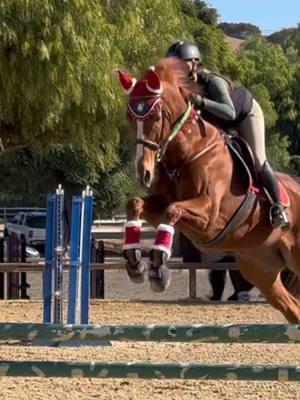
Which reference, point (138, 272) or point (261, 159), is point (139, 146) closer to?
point (138, 272)

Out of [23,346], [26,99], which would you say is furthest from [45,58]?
[23,346]

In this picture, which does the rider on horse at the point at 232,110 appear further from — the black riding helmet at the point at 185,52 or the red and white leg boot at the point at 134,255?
the red and white leg boot at the point at 134,255

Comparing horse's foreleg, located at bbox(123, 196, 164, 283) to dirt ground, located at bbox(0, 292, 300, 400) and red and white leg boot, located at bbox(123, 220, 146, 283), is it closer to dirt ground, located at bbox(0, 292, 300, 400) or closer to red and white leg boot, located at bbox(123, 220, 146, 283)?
red and white leg boot, located at bbox(123, 220, 146, 283)

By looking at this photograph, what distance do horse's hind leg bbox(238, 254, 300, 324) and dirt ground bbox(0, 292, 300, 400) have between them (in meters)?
0.74

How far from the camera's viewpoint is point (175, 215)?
6.47 meters

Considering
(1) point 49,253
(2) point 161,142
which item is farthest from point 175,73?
(1) point 49,253

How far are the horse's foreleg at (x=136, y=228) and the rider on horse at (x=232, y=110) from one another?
905 millimetres

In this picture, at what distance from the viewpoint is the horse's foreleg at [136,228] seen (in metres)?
6.26

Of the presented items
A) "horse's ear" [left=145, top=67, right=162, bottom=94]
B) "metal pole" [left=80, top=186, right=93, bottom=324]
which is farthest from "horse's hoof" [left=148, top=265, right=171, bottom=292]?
"metal pole" [left=80, top=186, right=93, bottom=324]

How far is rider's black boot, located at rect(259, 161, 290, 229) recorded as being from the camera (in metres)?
7.46

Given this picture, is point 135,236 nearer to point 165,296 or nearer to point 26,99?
point 26,99

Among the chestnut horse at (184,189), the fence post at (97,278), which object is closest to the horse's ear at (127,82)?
the chestnut horse at (184,189)

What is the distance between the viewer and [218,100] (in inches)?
284

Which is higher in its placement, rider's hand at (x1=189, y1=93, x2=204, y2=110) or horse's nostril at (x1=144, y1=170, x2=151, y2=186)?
rider's hand at (x1=189, y1=93, x2=204, y2=110)
